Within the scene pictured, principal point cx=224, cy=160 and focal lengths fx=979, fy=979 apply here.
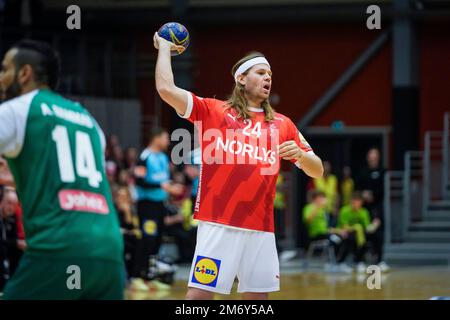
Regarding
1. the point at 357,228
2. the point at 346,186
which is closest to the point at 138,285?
the point at 357,228

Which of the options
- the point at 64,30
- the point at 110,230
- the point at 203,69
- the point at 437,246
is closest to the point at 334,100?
the point at 203,69

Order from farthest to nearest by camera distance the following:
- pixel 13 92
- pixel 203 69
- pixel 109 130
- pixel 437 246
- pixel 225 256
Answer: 1. pixel 203 69
2. pixel 109 130
3. pixel 437 246
4. pixel 225 256
5. pixel 13 92

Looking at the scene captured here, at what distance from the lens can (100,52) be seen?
77.3ft

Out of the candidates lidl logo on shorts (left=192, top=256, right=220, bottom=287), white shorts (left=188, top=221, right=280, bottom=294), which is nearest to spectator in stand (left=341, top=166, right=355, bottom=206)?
white shorts (left=188, top=221, right=280, bottom=294)

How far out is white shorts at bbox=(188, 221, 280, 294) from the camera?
21.9 feet

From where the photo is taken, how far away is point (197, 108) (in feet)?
22.6

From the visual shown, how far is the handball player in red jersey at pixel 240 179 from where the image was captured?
22.0 ft

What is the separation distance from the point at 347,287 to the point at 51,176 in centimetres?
982

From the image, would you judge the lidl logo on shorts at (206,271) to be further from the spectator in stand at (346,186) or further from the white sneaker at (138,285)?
the spectator in stand at (346,186)

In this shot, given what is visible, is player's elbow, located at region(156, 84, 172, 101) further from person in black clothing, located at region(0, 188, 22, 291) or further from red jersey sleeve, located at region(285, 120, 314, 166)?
person in black clothing, located at region(0, 188, 22, 291)

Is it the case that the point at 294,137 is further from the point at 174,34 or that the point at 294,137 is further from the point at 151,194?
the point at 151,194

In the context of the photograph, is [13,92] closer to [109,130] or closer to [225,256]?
[225,256]

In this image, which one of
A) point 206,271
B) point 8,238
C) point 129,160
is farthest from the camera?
point 129,160

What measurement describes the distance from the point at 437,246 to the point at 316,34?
674cm
